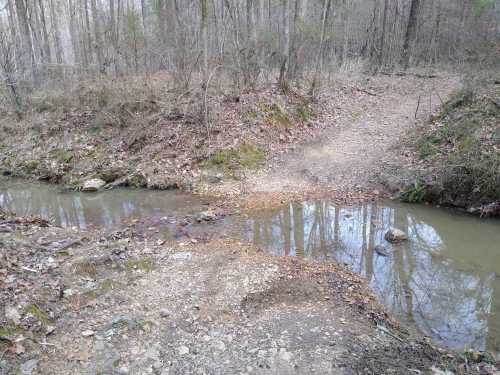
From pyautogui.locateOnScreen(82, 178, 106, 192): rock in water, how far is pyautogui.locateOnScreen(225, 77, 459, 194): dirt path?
176 inches

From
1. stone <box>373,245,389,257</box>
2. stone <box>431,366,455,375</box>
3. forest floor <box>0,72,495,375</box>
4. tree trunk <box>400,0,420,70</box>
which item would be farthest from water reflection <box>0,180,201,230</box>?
tree trunk <box>400,0,420,70</box>

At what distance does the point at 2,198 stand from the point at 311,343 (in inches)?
422

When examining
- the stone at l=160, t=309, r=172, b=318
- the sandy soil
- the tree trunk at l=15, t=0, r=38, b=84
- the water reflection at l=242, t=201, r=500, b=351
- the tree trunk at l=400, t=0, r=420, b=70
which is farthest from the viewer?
the tree trunk at l=400, t=0, r=420, b=70

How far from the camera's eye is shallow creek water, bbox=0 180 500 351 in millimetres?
5301

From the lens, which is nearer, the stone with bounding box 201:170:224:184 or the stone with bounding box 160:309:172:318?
the stone with bounding box 160:309:172:318

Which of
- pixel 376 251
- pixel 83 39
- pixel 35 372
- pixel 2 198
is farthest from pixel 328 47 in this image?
pixel 35 372

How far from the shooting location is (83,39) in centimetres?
1723

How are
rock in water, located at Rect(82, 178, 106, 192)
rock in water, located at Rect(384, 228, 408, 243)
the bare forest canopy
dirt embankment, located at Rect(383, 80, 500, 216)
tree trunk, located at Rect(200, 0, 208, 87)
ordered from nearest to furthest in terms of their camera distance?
rock in water, located at Rect(384, 228, 408, 243) → dirt embankment, located at Rect(383, 80, 500, 216) → rock in water, located at Rect(82, 178, 106, 192) → tree trunk, located at Rect(200, 0, 208, 87) → the bare forest canopy

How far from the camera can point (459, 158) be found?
8.83m

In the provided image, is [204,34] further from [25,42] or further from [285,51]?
[25,42]

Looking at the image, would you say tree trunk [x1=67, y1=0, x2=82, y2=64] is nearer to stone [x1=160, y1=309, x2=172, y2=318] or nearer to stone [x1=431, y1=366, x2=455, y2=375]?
stone [x1=160, y1=309, x2=172, y2=318]

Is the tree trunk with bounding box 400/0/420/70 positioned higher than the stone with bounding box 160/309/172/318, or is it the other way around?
the tree trunk with bounding box 400/0/420/70

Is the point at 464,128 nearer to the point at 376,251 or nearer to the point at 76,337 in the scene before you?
the point at 376,251

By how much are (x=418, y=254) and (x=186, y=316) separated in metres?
4.51
